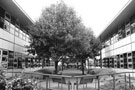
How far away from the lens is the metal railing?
5405 millimetres

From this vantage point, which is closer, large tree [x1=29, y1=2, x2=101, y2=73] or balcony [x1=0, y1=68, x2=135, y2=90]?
balcony [x1=0, y1=68, x2=135, y2=90]

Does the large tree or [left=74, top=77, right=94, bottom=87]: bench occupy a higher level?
the large tree

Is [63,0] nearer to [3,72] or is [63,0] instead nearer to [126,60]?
[126,60]

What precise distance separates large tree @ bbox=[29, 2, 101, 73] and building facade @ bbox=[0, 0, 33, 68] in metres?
2.54

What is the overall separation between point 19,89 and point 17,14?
54.6ft

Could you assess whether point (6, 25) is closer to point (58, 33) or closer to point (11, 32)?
point (11, 32)

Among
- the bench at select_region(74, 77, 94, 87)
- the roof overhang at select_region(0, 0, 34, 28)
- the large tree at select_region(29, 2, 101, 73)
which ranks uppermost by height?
the roof overhang at select_region(0, 0, 34, 28)

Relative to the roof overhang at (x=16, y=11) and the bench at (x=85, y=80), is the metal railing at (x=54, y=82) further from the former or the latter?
the roof overhang at (x=16, y=11)

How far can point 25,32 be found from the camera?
2736 cm

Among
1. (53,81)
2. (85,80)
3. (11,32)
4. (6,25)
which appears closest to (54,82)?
(53,81)

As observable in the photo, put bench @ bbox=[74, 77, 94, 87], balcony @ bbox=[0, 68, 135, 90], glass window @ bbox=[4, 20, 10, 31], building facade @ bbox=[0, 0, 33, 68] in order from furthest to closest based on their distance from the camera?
1. glass window @ bbox=[4, 20, 10, 31]
2. building facade @ bbox=[0, 0, 33, 68]
3. bench @ bbox=[74, 77, 94, 87]
4. balcony @ bbox=[0, 68, 135, 90]

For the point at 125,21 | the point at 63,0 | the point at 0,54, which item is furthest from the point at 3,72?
the point at 125,21

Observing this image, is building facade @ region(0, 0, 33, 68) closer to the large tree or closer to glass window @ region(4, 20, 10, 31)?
glass window @ region(4, 20, 10, 31)

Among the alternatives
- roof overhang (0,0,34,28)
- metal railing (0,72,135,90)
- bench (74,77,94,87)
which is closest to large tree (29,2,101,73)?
roof overhang (0,0,34,28)
